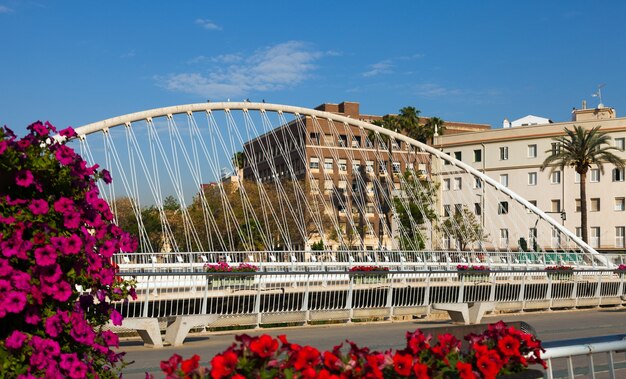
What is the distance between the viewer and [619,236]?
249ft

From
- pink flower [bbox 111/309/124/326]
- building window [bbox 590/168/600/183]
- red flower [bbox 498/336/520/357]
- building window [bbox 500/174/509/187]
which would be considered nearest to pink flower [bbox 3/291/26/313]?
pink flower [bbox 111/309/124/326]

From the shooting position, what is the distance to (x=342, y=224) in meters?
88.5

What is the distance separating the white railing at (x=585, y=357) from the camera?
20.1ft

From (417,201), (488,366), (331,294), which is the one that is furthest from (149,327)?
(417,201)

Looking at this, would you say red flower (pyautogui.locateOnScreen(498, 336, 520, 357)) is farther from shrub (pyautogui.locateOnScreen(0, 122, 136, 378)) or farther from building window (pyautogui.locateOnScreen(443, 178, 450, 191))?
building window (pyautogui.locateOnScreen(443, 178, 450, 191))

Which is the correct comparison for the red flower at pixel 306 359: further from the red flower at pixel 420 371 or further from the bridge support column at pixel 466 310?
the bridge support column at pixel 466 310

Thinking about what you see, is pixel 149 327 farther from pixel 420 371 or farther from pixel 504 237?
pixel 504 237

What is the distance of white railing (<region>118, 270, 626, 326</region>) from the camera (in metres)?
21.1

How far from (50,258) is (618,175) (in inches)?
3044

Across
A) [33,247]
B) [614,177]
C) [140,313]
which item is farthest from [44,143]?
[614,177]

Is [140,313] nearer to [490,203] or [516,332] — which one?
[516,332]

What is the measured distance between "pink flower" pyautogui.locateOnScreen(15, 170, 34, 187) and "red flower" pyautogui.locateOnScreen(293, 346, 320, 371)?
2497 mm

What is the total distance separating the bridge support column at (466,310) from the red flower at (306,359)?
693 inches

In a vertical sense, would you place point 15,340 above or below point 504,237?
below
